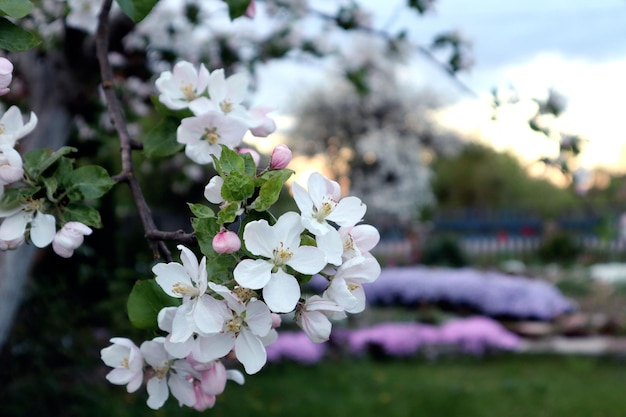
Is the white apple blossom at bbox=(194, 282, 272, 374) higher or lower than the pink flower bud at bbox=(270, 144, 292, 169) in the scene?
lower

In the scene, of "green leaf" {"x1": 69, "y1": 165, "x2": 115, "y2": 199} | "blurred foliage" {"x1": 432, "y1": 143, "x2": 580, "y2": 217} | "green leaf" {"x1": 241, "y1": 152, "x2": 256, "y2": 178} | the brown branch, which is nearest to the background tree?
"blurred foliage" {"x1": 432, "y1": 143, "x2": 580, "y2": 217}

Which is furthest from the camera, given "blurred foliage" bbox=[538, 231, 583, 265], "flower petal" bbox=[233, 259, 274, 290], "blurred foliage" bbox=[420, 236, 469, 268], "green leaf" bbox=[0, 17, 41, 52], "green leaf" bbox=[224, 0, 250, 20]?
"blurred foliage" bbox=[538, 231, 583, 265]

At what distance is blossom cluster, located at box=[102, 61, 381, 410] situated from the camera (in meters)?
0.81

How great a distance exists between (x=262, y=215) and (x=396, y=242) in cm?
1467

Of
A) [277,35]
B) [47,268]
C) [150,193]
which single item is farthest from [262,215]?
[150,193]

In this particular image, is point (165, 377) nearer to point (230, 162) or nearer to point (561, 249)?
point (230, 162)

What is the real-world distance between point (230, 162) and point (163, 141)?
1.19ft

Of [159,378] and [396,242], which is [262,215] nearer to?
[159,378]

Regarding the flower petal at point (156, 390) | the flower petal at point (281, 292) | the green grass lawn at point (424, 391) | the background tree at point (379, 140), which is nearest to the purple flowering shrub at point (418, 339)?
the green grass lawn at point (424, 391)

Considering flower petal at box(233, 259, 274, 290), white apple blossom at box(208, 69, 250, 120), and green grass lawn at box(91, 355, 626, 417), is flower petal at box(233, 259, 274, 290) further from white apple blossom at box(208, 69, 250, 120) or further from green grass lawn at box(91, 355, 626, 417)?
green grass lawn at box(91, 355, 626, 417)

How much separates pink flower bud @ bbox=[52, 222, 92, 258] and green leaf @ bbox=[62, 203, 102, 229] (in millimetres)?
34

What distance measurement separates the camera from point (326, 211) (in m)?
0.85

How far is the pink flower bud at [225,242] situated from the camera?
2.63ft

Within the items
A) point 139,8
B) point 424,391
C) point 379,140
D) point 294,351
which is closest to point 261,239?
point 139,8
